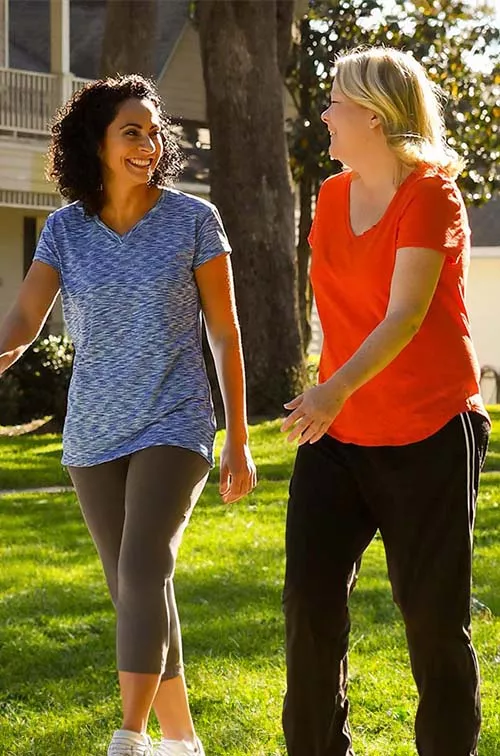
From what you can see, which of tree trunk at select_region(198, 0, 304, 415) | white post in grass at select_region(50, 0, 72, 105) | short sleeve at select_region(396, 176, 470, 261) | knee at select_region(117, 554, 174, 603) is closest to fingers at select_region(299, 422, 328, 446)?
short sleeve at select_region(396, 176, 470, 261)

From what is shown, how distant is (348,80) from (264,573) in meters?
4.62

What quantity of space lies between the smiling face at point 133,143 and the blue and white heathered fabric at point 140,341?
0.49 feet

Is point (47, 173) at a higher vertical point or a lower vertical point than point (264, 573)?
higher

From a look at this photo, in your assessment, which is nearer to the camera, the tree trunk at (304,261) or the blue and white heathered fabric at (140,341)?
the blue and white heathered fabric at (140,341)

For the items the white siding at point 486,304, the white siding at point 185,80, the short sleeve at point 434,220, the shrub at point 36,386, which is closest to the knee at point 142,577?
the short sleeve at point 434,220

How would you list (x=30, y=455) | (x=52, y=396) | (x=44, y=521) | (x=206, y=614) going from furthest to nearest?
(x=52, y=396), (x=30, y=455), (x=44, y=521), (x=206, y=614)

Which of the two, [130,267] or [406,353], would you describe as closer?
[406,353]

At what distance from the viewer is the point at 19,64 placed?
25.4 meters

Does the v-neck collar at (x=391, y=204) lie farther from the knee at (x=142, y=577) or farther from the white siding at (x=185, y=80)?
the white siding at (x=185, y=80)

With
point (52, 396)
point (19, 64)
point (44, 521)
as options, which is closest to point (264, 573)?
point (44, 521)

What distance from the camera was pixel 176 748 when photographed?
434 cm

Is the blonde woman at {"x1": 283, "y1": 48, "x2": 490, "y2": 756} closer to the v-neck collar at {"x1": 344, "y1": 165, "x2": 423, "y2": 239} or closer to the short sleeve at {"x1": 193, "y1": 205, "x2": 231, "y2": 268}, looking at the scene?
the v-neck collar at {"x1": 344, "y1": 165, "x2": 423, "y2": 239}

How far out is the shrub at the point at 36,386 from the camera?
17.0 meters

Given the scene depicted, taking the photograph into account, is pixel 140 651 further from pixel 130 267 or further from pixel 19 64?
pixel 19 64
